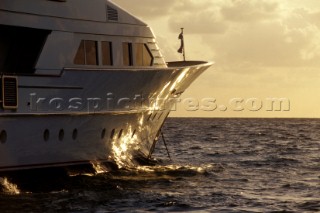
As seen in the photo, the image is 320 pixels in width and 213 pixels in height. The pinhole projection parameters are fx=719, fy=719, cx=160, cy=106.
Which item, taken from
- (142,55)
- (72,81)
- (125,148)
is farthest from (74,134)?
(142,55)

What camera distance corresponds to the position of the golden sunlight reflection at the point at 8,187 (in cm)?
1858

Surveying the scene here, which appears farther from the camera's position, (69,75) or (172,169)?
(172,169)

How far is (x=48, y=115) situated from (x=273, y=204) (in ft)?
21.1

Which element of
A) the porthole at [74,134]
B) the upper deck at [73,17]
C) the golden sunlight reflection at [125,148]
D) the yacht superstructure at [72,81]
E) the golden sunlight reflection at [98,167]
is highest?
the upper deck at [73,17]

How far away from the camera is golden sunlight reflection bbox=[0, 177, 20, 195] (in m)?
18.6

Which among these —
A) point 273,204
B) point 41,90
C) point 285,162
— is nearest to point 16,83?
point 41,90

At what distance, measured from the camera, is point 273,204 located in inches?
750

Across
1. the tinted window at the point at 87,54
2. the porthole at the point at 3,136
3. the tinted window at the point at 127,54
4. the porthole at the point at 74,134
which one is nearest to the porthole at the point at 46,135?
the porthole at the point at 74,134

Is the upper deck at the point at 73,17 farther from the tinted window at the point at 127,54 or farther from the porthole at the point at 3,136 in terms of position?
the porthole at the point at 3,136

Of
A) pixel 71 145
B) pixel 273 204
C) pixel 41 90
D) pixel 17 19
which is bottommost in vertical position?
pixel 273 204

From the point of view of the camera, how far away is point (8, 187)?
1881 cm

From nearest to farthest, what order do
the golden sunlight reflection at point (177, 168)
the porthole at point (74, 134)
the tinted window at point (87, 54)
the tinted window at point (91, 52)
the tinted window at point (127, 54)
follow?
the porthole at point (74, 134), the tinted window at point (87, 54), the tinted window at point (91, 52), the tinted window at point (127, 54), the golden sunlight reflection at point (177, 168)

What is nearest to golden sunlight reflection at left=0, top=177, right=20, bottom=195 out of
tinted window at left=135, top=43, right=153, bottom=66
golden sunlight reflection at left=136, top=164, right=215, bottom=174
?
tinted window at left=135, top=43, right=153, bottom=66

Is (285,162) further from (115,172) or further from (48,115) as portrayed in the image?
(48,115)
